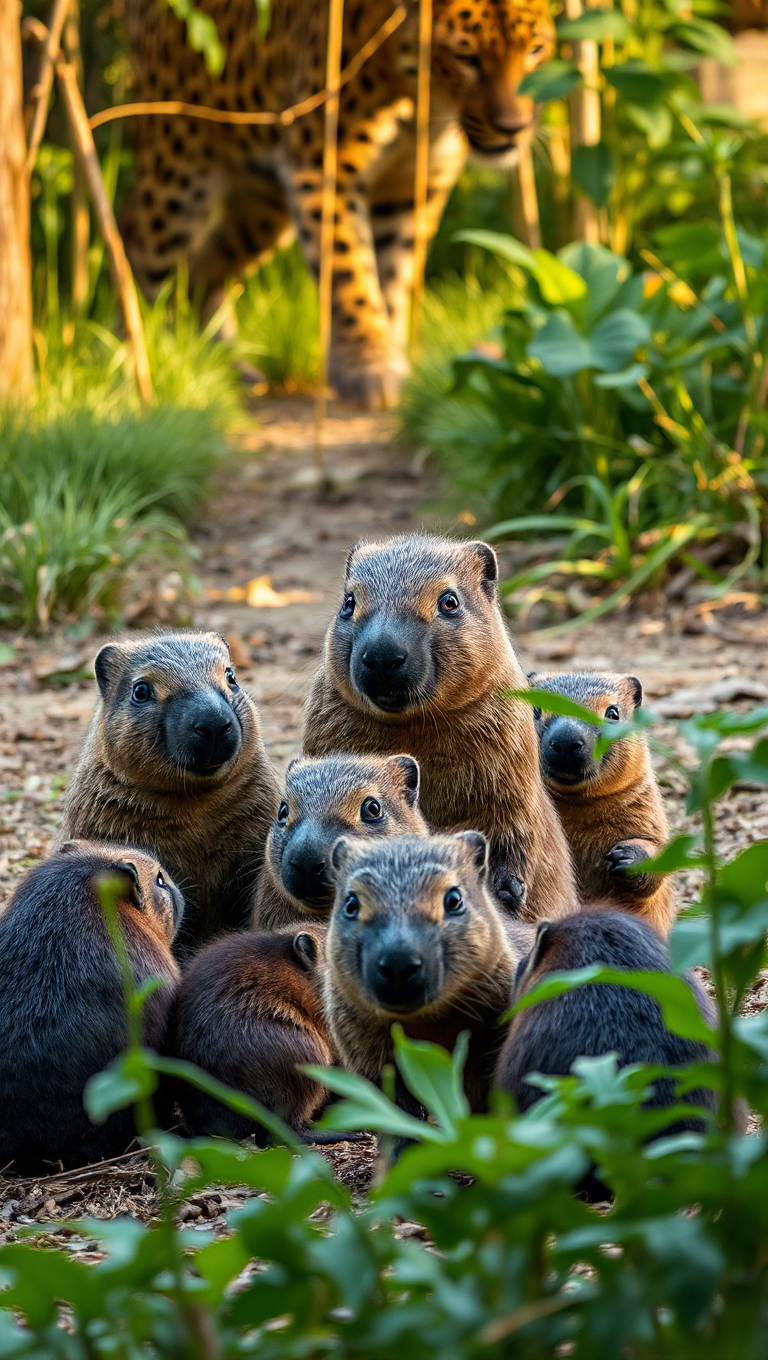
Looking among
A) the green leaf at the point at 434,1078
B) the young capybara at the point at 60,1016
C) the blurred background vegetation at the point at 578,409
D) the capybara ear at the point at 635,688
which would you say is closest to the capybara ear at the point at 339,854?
the young capybara at the point at 60,1016

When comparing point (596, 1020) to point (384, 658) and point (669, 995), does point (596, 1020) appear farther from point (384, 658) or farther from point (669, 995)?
point (384, 658)

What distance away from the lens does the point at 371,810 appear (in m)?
3.46

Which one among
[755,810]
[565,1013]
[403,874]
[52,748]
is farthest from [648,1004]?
[52,748]

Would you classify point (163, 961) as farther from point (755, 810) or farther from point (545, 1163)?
point (755, 810)

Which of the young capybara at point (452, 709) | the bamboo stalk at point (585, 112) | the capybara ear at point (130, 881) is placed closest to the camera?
the capybara ear at point (130, 881)

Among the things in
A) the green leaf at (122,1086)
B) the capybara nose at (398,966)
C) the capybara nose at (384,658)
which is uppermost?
the green leaf at (122,1086)

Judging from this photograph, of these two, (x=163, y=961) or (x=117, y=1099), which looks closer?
(x=117, y=1099)

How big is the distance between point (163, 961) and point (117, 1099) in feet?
6.33

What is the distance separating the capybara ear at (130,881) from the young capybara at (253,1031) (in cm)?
21

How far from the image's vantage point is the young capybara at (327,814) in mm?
3418

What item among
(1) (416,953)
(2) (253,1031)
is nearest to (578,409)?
(2) (253,1031)

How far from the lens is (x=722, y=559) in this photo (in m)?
7.18

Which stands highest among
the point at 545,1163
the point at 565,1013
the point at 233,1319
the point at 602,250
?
the point at 602,250

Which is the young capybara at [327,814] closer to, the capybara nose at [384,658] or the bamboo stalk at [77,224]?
the capybara nose at [384,658]
